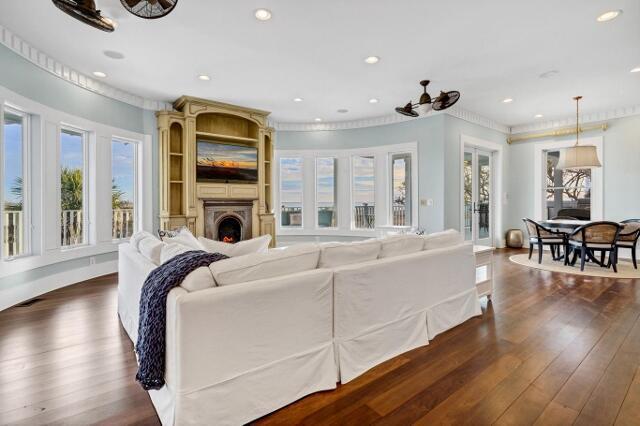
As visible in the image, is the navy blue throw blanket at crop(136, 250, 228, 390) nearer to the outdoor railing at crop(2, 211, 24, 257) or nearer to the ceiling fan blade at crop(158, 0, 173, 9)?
the ceiling fan blade at crop(158, 0, 173, 9)

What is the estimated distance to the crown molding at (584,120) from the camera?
596cm

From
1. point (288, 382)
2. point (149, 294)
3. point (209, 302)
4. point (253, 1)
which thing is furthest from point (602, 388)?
point (253, 1)

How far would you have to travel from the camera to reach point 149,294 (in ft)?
5.60

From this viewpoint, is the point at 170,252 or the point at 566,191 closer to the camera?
the point at 170,252

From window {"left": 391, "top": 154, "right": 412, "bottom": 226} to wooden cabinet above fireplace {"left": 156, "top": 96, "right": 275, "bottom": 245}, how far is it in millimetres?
2586

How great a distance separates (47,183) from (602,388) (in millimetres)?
5643

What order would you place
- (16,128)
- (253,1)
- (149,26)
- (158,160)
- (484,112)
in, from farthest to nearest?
(484,112)
(158,160)
(16,128)
(149,26)
(253,1)

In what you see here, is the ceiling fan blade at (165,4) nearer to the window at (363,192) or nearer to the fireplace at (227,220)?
the fireplace at (227,220)

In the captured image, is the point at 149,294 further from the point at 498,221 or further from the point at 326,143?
the point at 498,221

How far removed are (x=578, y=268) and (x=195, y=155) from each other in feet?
21.6

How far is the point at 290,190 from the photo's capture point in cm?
726

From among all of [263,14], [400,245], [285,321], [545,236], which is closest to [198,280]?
[285,321]

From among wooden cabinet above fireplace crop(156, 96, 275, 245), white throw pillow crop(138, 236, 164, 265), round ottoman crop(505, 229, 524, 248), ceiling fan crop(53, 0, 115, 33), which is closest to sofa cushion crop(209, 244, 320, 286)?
white throw pillow crop(138, 236, 164, 265)

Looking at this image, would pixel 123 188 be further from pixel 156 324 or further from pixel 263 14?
pixel 156 324
